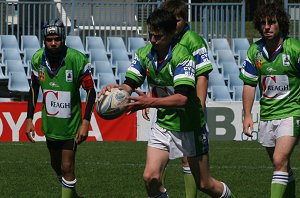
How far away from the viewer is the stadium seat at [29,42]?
83.1 feet

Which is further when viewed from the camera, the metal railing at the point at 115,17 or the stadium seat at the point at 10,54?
the metal railing at the point at 115,17

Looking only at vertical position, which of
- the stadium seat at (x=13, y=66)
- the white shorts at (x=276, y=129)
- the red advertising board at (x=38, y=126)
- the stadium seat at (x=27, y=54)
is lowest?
the red advertising board at (x=38, y=126)

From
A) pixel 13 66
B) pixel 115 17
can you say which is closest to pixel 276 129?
pixel 13 66

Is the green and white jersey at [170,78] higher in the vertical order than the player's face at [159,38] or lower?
lower

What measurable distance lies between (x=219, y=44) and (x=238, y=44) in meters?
0.63

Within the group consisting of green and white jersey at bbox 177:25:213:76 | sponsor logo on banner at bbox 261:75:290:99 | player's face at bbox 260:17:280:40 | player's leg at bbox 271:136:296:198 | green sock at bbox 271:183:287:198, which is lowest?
green sock at bbox 271:183:287:198

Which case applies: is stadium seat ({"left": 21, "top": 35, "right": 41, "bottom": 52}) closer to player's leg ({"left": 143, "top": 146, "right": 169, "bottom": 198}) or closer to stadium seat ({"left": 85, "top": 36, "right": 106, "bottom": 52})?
stadium seat ({"left": 85, "top": 36, "right": 106, "bottom": 52})

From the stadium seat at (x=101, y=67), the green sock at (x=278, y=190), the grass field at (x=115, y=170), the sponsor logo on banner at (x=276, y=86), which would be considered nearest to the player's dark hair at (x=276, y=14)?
the sponsor logo on banner at (x=276, y=86)

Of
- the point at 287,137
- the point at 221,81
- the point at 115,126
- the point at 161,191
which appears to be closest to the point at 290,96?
the point at 287,137

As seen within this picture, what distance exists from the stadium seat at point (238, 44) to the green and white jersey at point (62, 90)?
17.3 metres

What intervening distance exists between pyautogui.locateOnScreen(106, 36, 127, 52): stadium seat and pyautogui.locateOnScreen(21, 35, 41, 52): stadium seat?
1974 mm

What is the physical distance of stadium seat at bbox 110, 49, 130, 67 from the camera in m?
25.9

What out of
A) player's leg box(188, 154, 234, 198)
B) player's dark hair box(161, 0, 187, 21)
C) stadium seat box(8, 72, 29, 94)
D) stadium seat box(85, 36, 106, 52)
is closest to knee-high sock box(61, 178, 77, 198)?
player's leg box(188, 154, 234, 198)

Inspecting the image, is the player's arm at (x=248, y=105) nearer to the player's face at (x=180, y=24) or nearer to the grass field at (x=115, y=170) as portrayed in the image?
the player's face at (x=180, y=24)
